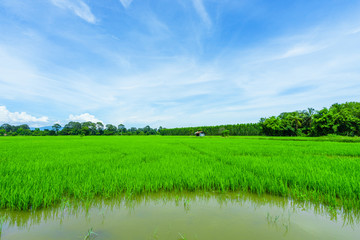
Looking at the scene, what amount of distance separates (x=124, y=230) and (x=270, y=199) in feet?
7.70

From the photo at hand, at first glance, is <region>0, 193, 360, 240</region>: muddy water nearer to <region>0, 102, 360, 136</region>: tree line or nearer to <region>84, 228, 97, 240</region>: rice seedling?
<region>84, 228, 97, 240</region>: rice seedling

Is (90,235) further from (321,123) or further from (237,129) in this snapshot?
(237,129)

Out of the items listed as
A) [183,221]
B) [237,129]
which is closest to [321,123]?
[237,129]

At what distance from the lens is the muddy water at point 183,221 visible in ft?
5.41

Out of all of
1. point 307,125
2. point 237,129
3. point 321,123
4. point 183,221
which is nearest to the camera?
point 183,221

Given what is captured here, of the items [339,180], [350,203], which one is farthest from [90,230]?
[339,180]

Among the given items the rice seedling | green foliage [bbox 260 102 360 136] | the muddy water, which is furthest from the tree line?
the rice seedling

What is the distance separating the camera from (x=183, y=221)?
1.93 metres

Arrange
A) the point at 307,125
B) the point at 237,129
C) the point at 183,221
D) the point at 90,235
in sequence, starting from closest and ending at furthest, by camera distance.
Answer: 1. the point at 90,235
2. the point at 183,221
3. the point at 307,125
4. the point at 237,129

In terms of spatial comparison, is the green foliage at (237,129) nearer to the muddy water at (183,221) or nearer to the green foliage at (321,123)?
the green foliage at (321,123)

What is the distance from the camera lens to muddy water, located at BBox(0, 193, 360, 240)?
1649 millimetres

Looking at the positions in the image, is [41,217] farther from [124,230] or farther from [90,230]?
[124,230]

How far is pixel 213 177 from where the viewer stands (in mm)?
3598

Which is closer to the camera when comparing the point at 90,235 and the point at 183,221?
the point at 90,235
